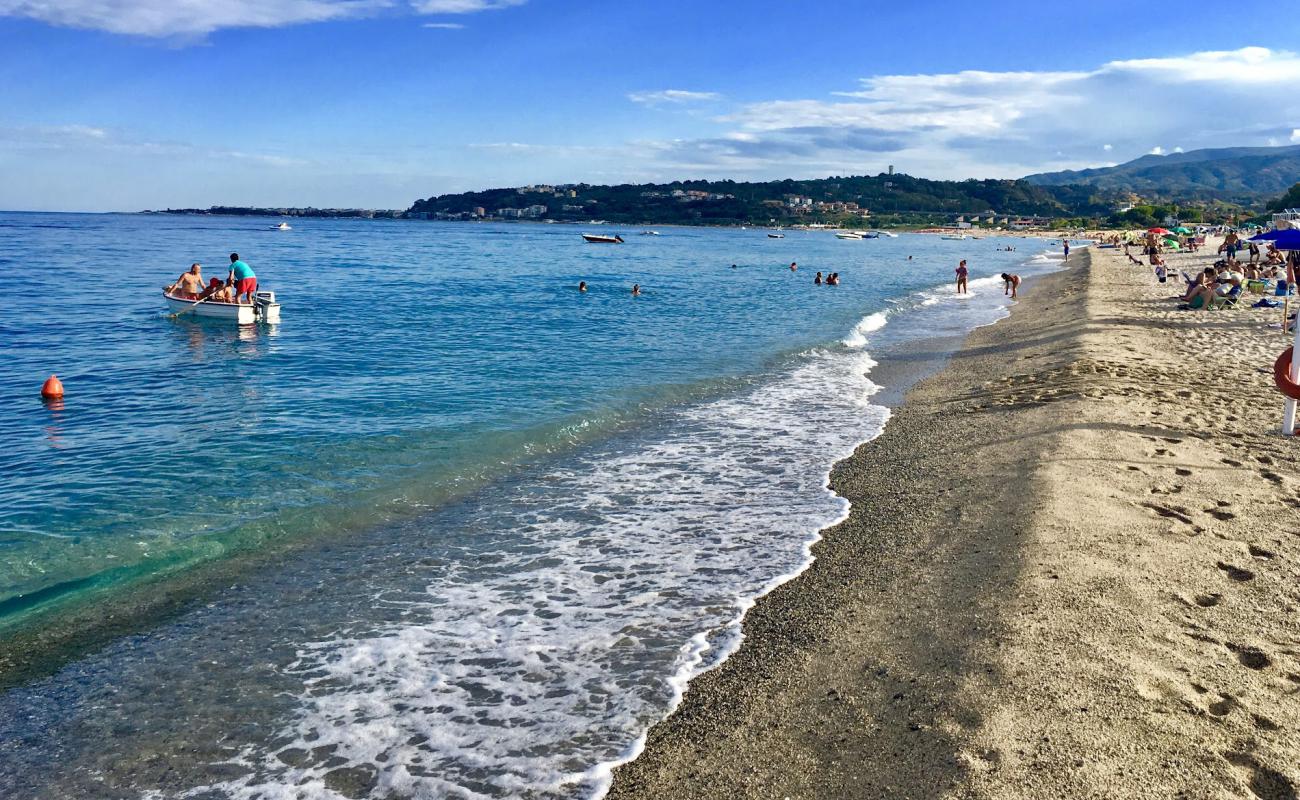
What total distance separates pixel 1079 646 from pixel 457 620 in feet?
15.8

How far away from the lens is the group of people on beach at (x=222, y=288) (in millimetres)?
26062

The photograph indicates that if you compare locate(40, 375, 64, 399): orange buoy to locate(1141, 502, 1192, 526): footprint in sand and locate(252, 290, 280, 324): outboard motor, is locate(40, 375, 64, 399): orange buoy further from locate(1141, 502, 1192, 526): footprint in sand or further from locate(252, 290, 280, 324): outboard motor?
locate(1141, 502, 1192, 526): footprint in sand

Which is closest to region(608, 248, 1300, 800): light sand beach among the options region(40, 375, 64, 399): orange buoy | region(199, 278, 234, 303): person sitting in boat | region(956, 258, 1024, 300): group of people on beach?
region(40, 375, 64, 399): orange buoy

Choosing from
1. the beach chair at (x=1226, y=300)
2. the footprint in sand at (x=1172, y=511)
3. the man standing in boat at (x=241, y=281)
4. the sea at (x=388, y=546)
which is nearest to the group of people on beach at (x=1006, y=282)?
the beach chair at (x=1226, y=300)

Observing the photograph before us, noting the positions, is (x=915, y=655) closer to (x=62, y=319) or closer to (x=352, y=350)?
(x=352, y=350)

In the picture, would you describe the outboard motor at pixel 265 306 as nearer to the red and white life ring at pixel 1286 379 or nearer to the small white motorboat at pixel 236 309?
the small white motorboat at pixel 236 309

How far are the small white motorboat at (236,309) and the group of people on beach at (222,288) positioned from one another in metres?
0.18

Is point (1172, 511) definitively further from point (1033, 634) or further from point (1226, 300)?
point (1226, 300)

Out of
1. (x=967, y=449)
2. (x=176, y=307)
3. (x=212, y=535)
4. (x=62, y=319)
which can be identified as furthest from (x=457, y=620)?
(x=62, y=319)

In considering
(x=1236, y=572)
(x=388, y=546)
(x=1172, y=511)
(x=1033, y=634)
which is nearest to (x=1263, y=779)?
(x=1033, y=634)

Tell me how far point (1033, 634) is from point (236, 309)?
25614 mm

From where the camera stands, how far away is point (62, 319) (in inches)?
1050

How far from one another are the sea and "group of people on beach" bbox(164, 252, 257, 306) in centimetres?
390

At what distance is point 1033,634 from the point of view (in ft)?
18.6
